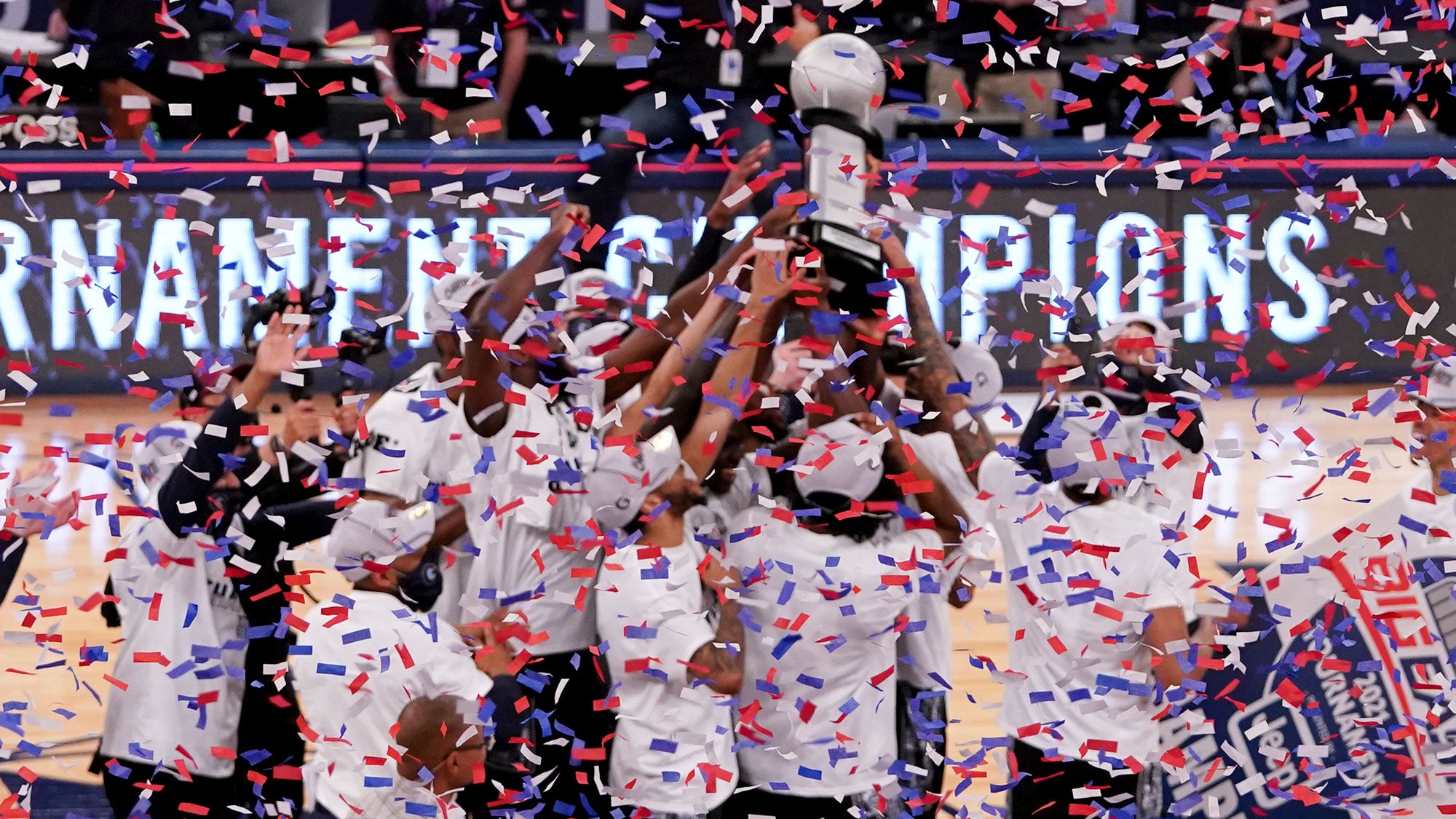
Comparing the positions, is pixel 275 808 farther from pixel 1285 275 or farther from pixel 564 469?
pixel 1285 275

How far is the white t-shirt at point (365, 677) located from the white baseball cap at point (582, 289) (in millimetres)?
1174

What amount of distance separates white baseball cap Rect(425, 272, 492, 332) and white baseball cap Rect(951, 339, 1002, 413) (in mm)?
1032

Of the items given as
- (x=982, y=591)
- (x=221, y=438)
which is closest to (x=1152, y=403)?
(x=221, y=438)

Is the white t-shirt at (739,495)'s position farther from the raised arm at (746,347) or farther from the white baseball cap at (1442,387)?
the white baseball cap at (1442,387)

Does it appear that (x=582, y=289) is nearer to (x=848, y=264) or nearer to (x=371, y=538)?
(x=848, y=264)

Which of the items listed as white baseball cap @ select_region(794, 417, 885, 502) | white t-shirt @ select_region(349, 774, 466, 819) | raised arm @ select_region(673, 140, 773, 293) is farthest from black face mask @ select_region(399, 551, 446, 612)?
raised arm @ select_region(673, 140, 773, 293)

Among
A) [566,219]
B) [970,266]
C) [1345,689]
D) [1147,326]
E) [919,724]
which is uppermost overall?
[566,219]

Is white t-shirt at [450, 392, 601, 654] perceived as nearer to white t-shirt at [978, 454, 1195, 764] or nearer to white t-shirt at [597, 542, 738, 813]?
white t-shirt at [597, 542, 738, 813]

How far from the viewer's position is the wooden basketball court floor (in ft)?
15.6

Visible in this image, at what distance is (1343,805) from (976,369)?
3.87 ft

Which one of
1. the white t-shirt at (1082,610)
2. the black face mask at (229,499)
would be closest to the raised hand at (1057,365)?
the white t-shirt at (1082,610)

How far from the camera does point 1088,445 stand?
3.38 m

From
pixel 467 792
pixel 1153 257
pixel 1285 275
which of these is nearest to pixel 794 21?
pixel 1153 257

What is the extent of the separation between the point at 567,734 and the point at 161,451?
0.96 metres
